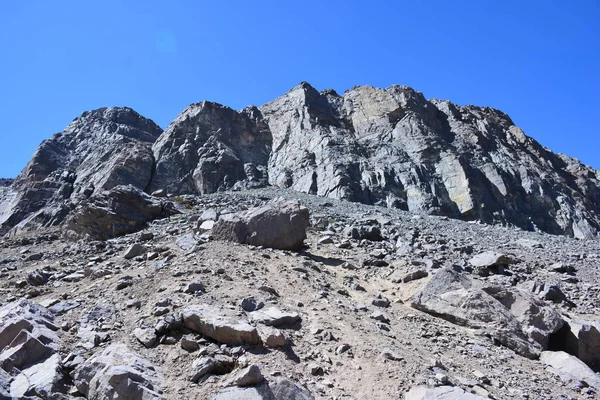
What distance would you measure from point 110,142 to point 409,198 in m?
42.9

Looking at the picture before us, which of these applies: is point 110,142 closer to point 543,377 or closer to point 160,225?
point 160,225

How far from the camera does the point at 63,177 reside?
54406 millimetres

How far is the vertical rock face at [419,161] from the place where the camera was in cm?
4781

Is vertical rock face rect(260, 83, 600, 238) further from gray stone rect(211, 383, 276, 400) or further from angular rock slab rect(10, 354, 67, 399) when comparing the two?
gray stone rect(211, 383, 276, 400)

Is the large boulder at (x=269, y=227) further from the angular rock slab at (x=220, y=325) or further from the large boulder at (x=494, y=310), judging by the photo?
the angular rock slab at (x=220, y=325)

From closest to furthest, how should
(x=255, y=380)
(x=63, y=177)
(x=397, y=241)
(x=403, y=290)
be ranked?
1. (x=255, y=380)
2. (x=403, y=290)
3. (x=397, y=241)
4. (x=63, y=177)

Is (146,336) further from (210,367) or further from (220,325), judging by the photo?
(210,367)

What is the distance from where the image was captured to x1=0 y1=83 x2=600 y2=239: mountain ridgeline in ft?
158

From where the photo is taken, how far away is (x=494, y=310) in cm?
881

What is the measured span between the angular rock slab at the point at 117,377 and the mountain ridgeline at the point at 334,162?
38372 millimetres

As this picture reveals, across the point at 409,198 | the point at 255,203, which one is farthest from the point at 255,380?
the point at 409,198

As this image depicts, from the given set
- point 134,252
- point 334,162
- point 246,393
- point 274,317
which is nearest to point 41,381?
point 246,393

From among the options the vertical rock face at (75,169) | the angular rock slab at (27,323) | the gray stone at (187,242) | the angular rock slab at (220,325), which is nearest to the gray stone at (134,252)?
the gray stone at (187,242)

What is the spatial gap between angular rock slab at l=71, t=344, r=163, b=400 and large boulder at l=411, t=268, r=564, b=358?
592 cm
